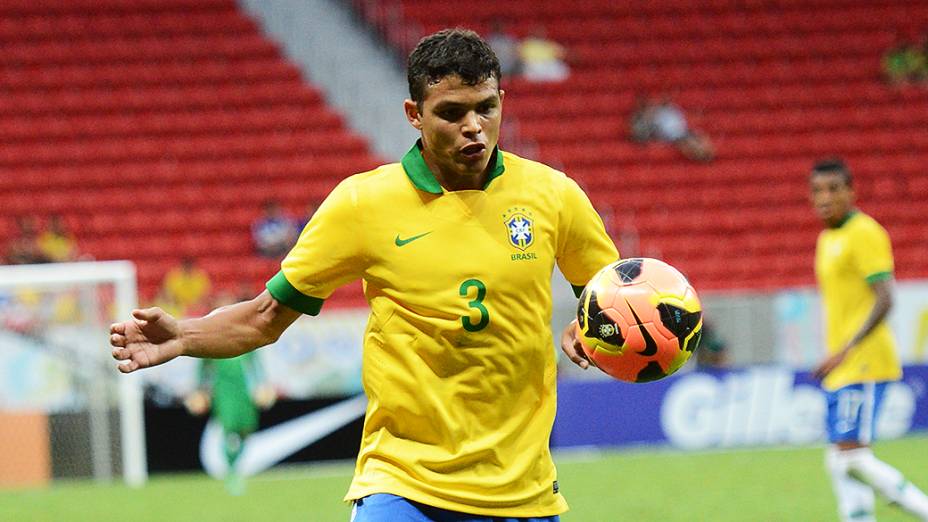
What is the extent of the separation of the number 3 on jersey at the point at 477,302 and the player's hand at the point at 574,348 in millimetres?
352

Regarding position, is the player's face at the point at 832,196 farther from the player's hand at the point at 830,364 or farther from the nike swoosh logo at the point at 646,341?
the nike swoosh logo at the point at 646,341

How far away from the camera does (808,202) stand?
20578mm

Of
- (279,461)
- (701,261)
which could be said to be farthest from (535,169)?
(701,261)

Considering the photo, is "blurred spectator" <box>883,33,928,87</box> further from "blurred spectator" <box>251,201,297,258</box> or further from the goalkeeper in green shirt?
the goalkeeper in green shirt

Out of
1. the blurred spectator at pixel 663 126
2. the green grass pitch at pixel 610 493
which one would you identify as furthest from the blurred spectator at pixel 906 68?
the green grass pitch at pixel 610 493

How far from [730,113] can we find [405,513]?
60.7 ft

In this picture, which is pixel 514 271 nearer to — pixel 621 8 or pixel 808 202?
pixel 808 202

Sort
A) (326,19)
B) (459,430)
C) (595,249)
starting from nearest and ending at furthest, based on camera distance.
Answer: (459,430), (595,249), (326,19)

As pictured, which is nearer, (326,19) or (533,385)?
(533,385)

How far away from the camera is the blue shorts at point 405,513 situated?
389 cm

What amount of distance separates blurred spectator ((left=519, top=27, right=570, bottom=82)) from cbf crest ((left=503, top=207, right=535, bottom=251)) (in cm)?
1753

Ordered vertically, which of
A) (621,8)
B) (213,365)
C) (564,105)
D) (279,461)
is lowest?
(279,461)

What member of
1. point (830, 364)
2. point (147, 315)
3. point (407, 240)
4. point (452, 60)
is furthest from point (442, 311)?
point (830, 364)

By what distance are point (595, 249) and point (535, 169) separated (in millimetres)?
291
